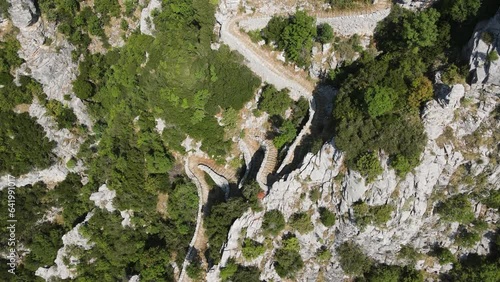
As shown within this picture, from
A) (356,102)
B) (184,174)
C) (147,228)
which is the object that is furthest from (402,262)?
(147,228)

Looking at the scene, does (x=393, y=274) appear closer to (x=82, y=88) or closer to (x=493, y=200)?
(x=493, y=200)

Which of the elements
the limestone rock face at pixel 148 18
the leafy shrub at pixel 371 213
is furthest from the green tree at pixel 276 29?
the leafy shrub at pixel 371 213

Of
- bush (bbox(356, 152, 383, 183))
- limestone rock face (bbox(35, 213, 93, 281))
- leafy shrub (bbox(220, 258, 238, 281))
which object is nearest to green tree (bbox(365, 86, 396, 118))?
bush (bbox(356, 152, 383, 183))

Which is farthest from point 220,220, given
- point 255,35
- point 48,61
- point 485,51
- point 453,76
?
point 48,61

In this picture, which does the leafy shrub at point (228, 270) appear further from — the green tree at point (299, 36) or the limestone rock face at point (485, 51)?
the limestone rock face at point (485, 51)

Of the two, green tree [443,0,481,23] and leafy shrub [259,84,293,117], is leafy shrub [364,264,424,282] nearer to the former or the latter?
leafy shrub [259,84,293,117]
